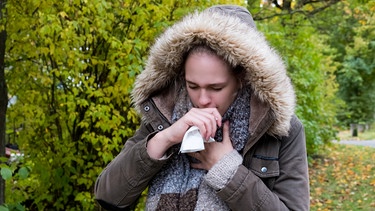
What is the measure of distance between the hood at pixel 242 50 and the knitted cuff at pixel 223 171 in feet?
0.53

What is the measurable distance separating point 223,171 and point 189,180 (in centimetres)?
18

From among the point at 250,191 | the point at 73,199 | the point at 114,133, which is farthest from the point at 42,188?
the point at 250,191

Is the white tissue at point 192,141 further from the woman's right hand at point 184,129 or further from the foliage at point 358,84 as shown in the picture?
the foliage at point 358,84

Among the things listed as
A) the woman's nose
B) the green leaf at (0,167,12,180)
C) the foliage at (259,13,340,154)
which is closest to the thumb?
the woman's nose

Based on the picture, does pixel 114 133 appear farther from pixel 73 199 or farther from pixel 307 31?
pixel 307 31

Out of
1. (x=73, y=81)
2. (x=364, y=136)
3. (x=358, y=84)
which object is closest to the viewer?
(x=73, y=81)

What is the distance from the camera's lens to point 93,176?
5.42 metres

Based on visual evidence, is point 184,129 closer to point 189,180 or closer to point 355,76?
point 189,180

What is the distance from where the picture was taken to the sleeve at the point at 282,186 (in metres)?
1.78

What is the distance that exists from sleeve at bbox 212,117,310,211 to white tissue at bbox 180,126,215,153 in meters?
0.16

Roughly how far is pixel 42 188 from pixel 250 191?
4368mm

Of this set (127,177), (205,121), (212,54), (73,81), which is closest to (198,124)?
(205,121)

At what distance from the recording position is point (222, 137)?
193 cm

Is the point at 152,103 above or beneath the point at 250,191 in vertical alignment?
above
